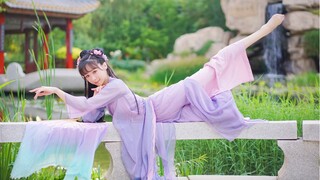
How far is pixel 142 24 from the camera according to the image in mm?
14422

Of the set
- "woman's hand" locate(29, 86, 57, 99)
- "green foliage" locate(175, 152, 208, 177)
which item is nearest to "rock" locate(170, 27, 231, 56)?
"green foliage" locate(175, 152, 208, 177)

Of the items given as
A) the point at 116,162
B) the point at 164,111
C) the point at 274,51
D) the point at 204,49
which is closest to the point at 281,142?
the point at 164,111

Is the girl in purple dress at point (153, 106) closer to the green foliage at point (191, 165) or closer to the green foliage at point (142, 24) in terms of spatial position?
the green foliage at point (191, 165)

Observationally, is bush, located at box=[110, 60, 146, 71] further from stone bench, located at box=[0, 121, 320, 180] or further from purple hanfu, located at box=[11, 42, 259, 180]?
stone bench, located at box=[0, 121, 320, 180]

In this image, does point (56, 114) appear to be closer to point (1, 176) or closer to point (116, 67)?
point (1, 176)

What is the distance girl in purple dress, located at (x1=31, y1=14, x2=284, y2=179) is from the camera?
7.41 ft

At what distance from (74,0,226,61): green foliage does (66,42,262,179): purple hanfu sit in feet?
34.8

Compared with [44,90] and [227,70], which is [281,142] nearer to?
[227,70]

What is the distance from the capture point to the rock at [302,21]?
10.4m

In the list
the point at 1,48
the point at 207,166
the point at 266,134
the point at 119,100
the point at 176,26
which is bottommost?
the point at 207,166

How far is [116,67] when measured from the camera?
1320 centimetres

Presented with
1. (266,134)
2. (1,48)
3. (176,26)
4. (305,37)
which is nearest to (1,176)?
(266,134)

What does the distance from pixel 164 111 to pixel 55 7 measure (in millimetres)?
8675

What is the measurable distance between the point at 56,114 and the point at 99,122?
4610 millimetres
